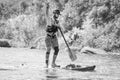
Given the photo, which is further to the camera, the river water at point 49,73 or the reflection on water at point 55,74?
the river water at point 49,73

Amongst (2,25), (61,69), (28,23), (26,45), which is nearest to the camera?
(61,69)

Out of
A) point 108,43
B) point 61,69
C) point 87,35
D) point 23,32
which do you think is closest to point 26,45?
point 23,32

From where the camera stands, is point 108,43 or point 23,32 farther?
point 23,32

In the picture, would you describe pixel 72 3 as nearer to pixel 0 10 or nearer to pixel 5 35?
pixel 5 35

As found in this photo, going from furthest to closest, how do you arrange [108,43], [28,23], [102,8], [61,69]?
[28,23]
[102,8]
[108,43]
[61,69]

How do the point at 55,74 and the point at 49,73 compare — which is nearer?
the point at 55,74

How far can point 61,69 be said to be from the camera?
14273 mm

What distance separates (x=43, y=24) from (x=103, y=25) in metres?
12.7

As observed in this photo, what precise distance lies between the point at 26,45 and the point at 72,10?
7.69 m

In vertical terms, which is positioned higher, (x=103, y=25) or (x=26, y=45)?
(x=103, y=25)

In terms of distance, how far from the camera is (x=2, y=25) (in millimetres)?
53375

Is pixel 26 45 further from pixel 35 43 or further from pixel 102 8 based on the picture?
pixel 102 8

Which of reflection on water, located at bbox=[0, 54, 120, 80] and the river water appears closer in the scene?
reflection on water, located at bbox=[0, 54, 120, 80]

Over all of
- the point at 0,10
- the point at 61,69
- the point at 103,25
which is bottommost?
the point at 0,10
